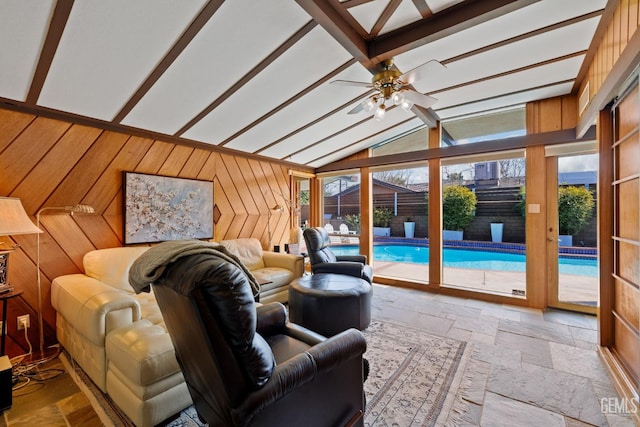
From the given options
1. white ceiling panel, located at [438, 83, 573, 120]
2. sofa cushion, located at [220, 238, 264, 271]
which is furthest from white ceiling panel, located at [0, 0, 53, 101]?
white ceiling panel, located at [438, 83, 573, 120]

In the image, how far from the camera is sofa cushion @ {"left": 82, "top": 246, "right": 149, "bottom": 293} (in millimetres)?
2684

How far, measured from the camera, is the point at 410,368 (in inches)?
89.4

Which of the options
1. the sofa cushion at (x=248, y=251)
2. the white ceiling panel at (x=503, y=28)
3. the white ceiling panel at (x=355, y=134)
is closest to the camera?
the white ceiling panel at (x=503, y=28)

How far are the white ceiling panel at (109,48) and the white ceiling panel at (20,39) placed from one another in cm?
11

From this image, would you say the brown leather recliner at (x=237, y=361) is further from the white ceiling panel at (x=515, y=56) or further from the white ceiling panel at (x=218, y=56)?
the white ceiling panel at (x=515, y=56)

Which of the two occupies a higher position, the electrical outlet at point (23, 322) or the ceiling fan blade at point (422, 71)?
the ceiling fan blade at point (422, 71)

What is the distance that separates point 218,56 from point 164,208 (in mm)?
2081

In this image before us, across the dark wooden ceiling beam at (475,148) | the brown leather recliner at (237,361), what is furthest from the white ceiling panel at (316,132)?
the brown leather recliner at (237,361)

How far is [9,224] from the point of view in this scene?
1991 mm

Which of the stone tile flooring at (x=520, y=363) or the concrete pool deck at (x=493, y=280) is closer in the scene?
the stone tile flooring at (x=520, y=363)

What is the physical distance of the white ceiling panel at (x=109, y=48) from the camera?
1.78 meters

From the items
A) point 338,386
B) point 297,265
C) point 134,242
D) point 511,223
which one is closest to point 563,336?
point 338,386

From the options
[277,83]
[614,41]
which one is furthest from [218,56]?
[614,41]

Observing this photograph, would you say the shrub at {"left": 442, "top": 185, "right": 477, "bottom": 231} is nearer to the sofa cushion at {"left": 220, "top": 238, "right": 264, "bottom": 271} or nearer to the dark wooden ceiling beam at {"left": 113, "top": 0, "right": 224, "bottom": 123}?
the sofa cushion at {"left": 220, "top": 238, "right": 264, "bottom": 271}
